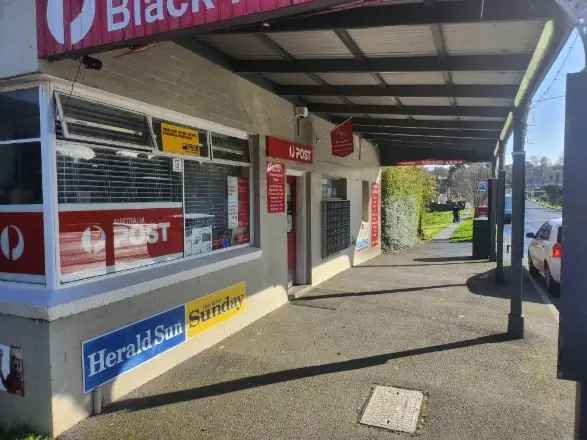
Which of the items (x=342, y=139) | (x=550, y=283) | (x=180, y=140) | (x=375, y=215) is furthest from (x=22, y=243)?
(x=375, y=215)

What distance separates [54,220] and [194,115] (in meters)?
2.15

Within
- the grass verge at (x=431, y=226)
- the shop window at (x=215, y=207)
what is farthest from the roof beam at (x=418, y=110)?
the grass verge at (x=431, y=226)

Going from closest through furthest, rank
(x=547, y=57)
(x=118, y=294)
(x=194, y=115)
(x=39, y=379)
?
(x=39, y=379)
(x=118, y=294)
(x=547, y=57)
(x=194, y=115)

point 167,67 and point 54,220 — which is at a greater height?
point 167,67

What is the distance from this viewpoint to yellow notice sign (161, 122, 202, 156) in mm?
5047

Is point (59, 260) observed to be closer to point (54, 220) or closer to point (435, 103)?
point (54, 220)

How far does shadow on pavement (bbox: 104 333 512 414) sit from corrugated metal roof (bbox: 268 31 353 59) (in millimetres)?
3547

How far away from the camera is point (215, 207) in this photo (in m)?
6.12

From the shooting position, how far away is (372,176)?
44.9 feet

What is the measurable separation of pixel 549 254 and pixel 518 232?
343cm

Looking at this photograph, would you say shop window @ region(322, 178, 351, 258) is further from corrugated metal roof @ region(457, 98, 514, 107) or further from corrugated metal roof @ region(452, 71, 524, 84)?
corrugated metal roof @ region(452, 71, 524, 84)

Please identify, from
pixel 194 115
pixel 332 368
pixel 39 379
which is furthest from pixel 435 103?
pixel 39 379

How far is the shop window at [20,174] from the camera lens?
12.7 feet

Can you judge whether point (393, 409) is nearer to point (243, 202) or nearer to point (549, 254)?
point (243, 202)
